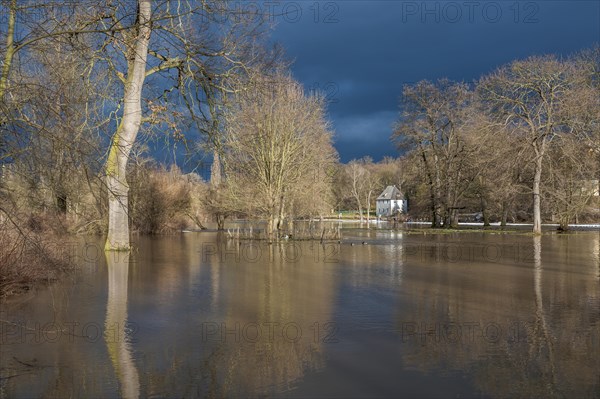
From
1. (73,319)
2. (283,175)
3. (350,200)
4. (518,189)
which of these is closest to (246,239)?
(283,175)

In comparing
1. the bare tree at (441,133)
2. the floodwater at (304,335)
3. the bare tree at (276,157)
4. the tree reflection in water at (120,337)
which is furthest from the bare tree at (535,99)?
the tree reflection in water at (120,337)

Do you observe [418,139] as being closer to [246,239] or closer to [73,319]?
[246,239]

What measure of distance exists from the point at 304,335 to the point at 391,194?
107159mm

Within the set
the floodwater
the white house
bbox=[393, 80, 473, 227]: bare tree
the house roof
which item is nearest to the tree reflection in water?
the floodwater

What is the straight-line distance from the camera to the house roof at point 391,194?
112 metres

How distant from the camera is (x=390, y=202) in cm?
11381

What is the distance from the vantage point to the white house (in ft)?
365

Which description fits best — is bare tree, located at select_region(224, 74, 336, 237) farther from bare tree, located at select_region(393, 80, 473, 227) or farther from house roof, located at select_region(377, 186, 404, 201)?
house roof, located at select_region(377, 186, 404, 201)

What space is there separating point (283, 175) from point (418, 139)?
1986cm

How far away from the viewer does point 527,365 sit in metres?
6.92

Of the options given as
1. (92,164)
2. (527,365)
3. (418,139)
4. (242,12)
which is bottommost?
(527,365)

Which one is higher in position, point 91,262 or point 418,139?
point 418,139

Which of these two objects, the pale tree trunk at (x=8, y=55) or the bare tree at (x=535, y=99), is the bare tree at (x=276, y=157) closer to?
the bare tree at (x=535, y=99)

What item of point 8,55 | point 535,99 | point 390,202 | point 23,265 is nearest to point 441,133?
point 535,99
